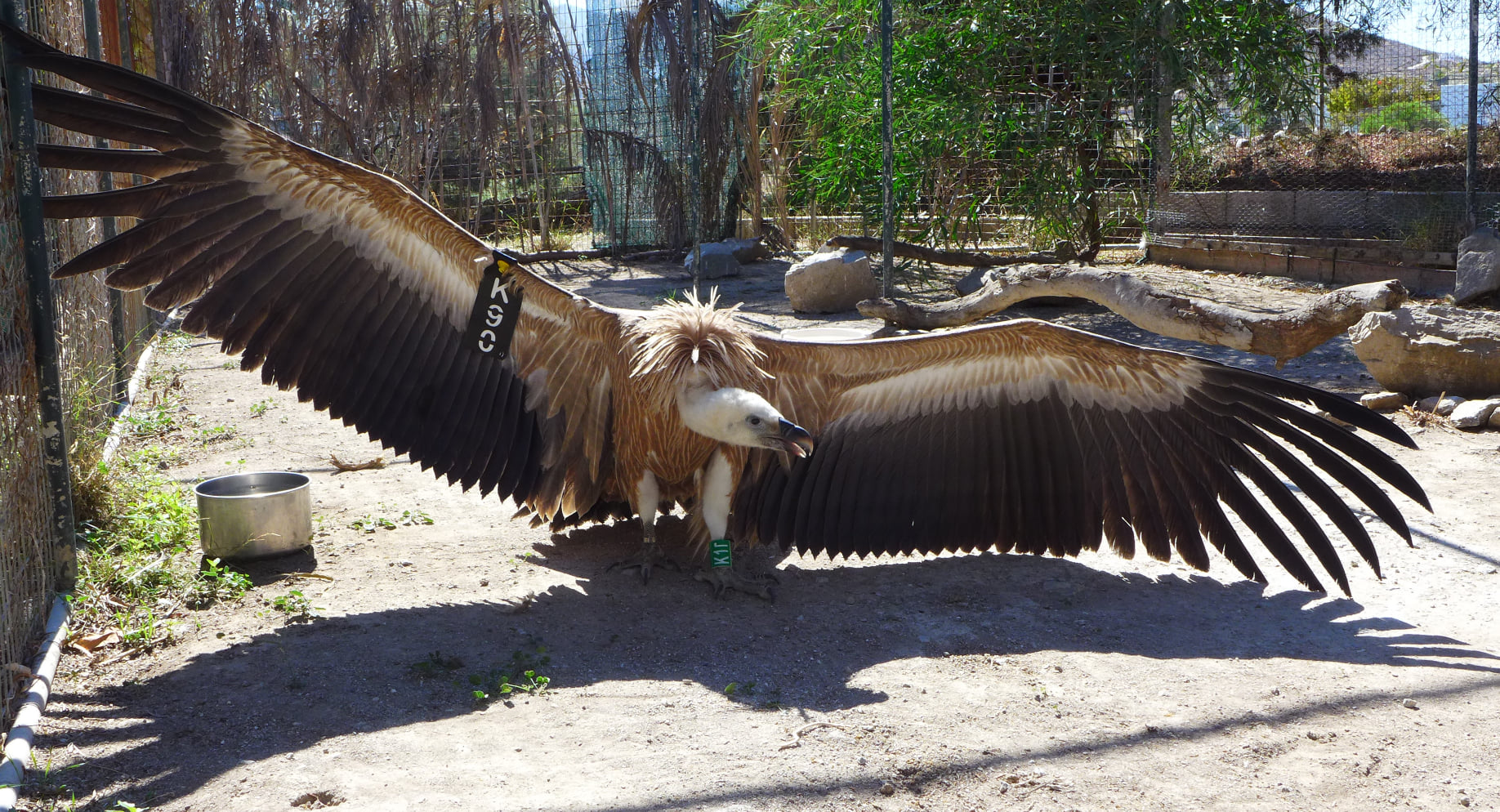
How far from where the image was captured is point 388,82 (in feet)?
34.2

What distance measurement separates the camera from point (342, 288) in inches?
128

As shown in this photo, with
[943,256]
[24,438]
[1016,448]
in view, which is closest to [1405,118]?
[943,256]

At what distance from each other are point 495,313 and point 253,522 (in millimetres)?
997

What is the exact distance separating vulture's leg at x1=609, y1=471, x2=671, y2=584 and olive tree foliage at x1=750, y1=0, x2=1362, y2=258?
648cm

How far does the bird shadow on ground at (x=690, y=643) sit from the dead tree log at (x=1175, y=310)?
6.61 feet

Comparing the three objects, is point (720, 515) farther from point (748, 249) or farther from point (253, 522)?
point (748, 249)

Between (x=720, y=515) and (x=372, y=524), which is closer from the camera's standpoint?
(x=720, y=515)

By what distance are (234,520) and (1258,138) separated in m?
11.9

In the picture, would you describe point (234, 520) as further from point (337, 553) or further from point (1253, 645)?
point (1253, 645)

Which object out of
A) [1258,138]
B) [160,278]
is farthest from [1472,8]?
[160,278]

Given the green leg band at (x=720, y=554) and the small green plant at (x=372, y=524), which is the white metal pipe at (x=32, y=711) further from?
the green leg band at (x=720, y=554)

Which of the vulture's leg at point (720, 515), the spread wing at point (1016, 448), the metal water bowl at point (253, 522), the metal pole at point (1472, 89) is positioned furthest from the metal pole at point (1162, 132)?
the metal water bowl at point (253, 522)

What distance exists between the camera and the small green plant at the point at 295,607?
3137 mm

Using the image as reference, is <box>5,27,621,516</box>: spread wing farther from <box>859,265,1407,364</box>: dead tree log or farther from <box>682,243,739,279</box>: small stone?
<box>682,243,739,279</box>: small stone
